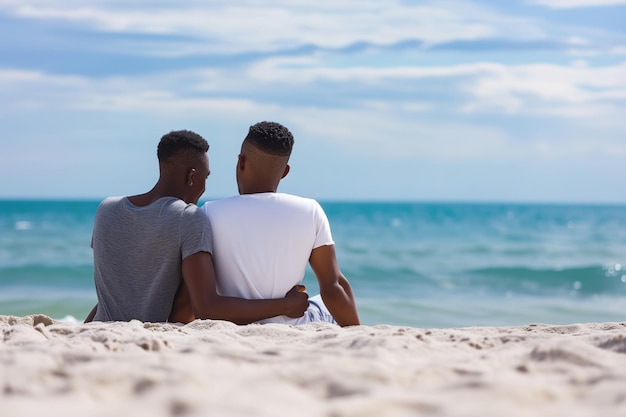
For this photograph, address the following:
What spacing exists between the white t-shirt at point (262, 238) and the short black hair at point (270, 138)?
0.24 meters

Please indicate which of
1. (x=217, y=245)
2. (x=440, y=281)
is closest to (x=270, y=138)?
(x=217, y=245)

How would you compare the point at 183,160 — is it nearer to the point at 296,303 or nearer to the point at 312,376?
the point at 296,303

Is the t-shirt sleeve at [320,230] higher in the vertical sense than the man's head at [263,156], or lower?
lower

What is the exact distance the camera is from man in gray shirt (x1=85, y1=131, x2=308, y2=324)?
3.85 m

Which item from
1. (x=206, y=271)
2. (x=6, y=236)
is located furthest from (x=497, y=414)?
(x=6, y=236)

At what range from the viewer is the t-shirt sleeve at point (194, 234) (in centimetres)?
385

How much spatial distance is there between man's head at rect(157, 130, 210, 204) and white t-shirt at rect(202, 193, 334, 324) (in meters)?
0.18

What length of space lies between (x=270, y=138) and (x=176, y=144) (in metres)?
0.51

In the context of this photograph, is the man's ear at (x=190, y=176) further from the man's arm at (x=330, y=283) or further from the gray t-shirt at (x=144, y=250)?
the man's arm at (x=330, y=283)

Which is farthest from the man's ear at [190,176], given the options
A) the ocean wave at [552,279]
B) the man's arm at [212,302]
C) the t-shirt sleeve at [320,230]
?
the ocean wave at [552,279]

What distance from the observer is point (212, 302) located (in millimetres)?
3809

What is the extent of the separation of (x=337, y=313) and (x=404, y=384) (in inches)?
70.8

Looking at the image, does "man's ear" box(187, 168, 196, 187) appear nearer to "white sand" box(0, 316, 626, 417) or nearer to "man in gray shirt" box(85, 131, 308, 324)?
"man in gray shirt" box(85, 131, 308, 324)

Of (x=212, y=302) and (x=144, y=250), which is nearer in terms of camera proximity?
(x=212, y=302)
